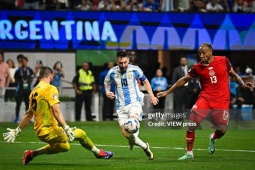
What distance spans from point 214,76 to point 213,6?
16425 mm

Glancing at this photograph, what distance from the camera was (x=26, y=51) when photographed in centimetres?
3300

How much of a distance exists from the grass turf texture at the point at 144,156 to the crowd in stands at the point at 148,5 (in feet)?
26.0

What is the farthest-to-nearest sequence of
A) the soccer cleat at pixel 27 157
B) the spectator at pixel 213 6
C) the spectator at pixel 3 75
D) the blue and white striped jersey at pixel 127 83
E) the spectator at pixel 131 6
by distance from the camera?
the spectator at pixel 213 6 < the spectator at pixel 131 6 < the spectator at pixel 3 75 < the blue and white striped jersey at pixel 127 83 < the soccer cleat at pixel 27 157

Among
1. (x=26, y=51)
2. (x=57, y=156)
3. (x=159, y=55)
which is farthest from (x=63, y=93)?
(x=57, y=156)

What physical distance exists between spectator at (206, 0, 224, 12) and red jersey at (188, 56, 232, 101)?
16.0 meters

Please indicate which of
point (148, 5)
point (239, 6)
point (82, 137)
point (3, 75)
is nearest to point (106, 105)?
point (3, 75)

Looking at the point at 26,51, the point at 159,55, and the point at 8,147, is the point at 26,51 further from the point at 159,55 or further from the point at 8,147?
the point at 8,147

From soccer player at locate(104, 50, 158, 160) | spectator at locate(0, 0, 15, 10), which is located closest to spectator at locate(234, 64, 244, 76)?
spectator at locate(0, 0, 15, 10)

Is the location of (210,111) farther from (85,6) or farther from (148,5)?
(85,6)

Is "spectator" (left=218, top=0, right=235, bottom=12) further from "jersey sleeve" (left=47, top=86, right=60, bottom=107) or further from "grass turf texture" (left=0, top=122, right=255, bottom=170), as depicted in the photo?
"jersey sleeve" (left=47, top=86, right=60, bottom=107)

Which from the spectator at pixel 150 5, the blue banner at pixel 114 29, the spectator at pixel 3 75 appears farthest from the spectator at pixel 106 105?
the spectator at pixel 3 75

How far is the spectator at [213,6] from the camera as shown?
32.7 meters

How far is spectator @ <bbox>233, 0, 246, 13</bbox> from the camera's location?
32.8 m

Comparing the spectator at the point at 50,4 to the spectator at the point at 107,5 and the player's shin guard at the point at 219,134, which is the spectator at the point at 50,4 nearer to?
the spectator at the point at 107,5
